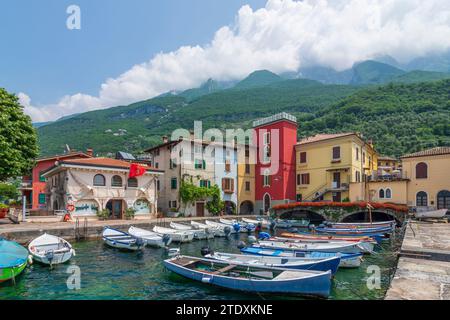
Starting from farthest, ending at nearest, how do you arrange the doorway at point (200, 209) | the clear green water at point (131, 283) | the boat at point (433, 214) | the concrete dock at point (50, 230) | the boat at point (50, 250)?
the doorway at point (200, 209) < the boat at point (433, 214) < the concrete dock at point (50, 230) < the boat at point (50, 250) < the clear green water at point (131, 283)

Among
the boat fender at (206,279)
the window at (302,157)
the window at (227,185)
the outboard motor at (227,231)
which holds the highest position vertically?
the window at (302,157)

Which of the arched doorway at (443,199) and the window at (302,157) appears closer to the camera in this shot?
the arched doorway at (443,199)

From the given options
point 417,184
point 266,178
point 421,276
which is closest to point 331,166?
point 266,178

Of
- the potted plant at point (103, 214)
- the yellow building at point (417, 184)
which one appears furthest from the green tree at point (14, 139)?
the yellow building at point (417, 184)

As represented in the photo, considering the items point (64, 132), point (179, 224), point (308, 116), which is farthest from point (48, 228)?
point (64, 132)

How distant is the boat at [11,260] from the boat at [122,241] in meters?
7.08

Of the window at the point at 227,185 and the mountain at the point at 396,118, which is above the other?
the mountain at the point at 396,118

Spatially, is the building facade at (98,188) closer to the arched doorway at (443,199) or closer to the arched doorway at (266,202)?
the arched doorway at (266,202)

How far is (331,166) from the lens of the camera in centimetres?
3953

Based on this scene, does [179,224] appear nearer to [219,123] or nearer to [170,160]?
[170,160]

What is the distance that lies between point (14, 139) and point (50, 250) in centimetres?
1447

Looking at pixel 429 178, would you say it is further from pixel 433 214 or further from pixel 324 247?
pixel 324 247

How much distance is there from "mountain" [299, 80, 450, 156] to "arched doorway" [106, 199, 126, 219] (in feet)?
176

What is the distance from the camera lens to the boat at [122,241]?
784 inches
